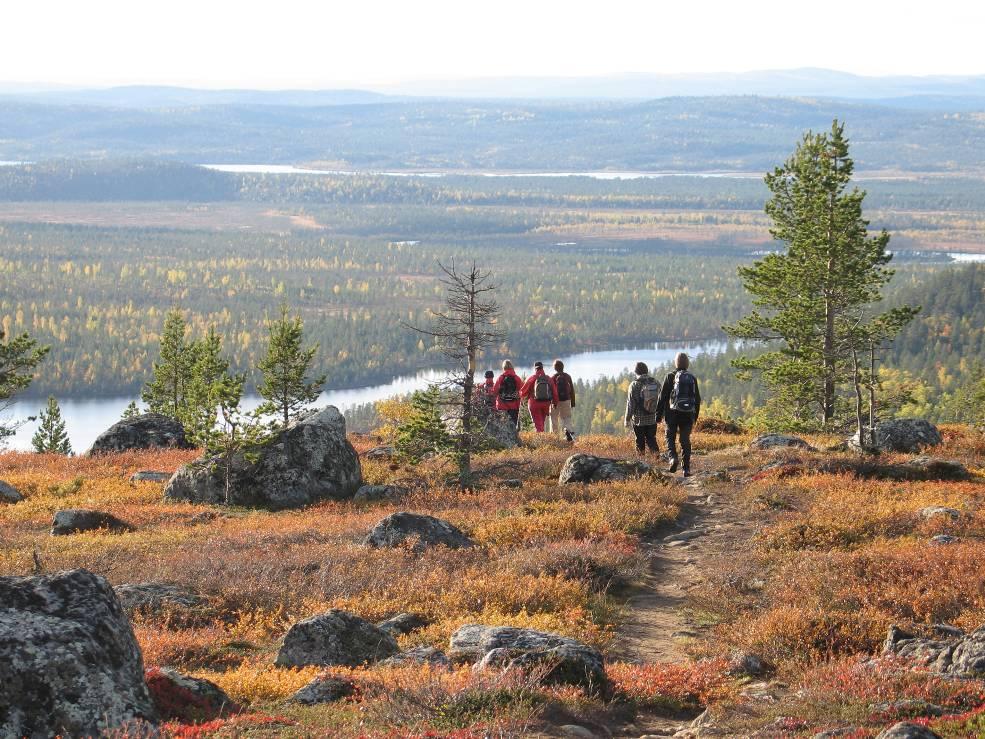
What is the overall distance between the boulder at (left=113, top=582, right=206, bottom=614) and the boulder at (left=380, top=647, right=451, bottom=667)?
4.18 m

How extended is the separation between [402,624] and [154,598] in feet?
12.5

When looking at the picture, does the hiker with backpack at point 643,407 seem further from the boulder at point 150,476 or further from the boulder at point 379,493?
the boulder at point 150,476

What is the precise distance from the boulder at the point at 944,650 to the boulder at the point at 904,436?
18042 millimetres

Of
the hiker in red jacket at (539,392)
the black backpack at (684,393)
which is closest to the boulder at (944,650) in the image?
the black backpack at (684,393)

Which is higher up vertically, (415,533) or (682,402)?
(682,402)

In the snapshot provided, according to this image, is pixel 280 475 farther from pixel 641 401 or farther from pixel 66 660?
pixel 66 660

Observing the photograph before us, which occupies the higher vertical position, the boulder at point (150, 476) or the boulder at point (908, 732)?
the boulder at point (908, 732)

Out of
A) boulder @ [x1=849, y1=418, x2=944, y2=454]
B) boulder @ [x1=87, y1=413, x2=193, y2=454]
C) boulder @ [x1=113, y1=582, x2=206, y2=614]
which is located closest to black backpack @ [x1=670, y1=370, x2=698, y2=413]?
boulder @ [x1=849, y1=418, x2=944, y2=454]

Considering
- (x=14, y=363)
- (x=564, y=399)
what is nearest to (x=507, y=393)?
(x=564, y=399)

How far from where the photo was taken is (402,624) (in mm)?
15430

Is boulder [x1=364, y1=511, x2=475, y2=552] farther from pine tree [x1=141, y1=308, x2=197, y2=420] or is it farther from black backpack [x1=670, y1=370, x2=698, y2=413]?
pine tree [x1=141, y1=308, x2=197, y2=420]

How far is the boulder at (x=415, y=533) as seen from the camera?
2000cm

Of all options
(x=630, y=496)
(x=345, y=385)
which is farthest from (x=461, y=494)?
(x=345, y=385)

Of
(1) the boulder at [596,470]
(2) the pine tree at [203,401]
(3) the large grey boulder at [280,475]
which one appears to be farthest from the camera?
(3) the large grey boulder at [280,475]
